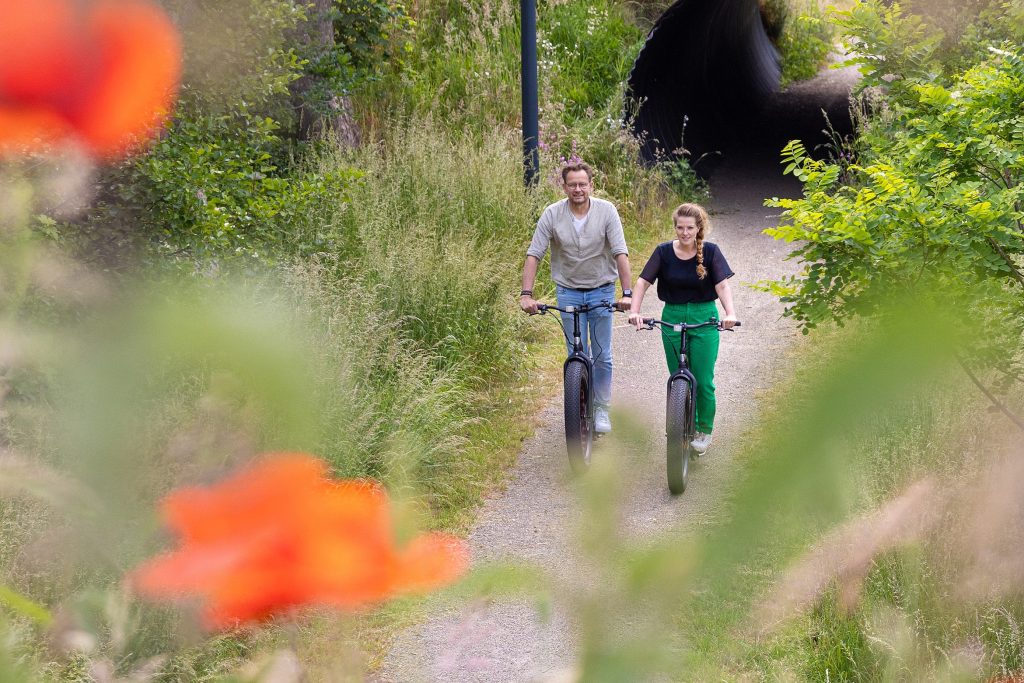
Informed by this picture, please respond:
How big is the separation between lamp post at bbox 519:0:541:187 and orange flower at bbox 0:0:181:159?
7.90 m

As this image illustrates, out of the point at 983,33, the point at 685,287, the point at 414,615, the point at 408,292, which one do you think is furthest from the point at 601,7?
the point at 414,615

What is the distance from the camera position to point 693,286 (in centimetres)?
506

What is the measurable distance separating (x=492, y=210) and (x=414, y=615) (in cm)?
756

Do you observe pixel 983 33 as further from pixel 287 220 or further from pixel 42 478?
pixel 42 478

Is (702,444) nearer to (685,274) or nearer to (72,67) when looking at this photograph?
(72,67)

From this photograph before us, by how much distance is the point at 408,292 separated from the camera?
6.36m

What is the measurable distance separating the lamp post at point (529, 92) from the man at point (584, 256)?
9.59 ft

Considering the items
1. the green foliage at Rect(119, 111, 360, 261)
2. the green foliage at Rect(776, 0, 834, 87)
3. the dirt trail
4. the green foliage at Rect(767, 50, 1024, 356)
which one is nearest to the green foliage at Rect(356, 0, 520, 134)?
the green foliage at Rect(119, 111, 360, 261)

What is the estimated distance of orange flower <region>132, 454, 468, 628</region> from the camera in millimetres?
383

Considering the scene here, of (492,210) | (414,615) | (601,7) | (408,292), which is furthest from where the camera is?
(601,7)

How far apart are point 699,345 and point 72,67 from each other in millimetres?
4910

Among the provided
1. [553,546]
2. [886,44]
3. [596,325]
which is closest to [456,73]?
[886,44]

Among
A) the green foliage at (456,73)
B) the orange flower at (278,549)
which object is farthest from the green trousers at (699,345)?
the green foliage at (456,73)

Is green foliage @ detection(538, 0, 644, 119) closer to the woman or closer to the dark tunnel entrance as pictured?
the dark tunnel entrance
